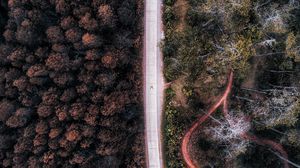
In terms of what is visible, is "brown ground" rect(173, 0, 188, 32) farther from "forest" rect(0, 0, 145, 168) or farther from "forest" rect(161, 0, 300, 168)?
"forest" rect(0, 0, 145, 168)

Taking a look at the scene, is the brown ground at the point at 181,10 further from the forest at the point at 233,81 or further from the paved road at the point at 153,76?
the paved road at the point at 153,76

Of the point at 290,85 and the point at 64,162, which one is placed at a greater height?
the point at 290,85

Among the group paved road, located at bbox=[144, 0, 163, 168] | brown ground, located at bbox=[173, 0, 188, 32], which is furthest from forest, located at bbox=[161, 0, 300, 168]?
paved road, located at bbox=[144, 0, 163, 168]

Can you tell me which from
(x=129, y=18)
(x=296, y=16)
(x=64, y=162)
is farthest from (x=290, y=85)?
(x=64, y=162)

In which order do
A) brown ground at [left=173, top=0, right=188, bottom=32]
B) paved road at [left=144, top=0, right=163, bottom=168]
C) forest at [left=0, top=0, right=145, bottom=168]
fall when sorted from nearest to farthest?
forest at [left=0, top=0, right=145, bottom=168] < brown ground at [left=173, top=0, right=188, bottom=32] < paved road at [left=144, top=0, right=163, bottom=168]

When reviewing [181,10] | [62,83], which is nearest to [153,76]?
[181,10]

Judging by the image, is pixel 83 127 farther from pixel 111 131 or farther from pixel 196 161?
pixel 196 161
